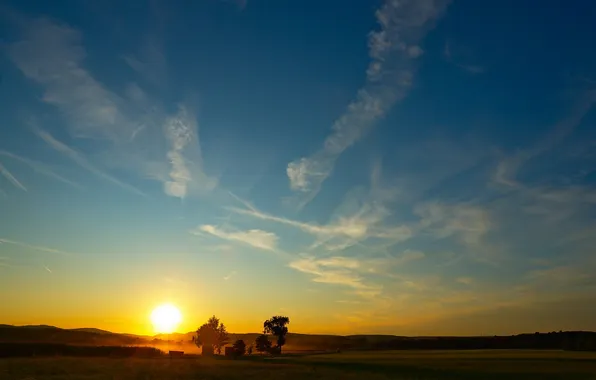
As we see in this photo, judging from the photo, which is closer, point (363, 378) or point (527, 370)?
point (363, 378)

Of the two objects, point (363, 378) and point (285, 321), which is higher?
point (285, 321)

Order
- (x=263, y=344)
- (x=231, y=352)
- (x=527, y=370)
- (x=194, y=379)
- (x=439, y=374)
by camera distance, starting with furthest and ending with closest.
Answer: (x=263, y=344), (x=231, y=352), (x=527, y=370), (x=439, y=374), (x=194, y=379)

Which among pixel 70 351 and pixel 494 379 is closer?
pixel 494 379

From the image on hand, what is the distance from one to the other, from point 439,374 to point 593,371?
2080 cm

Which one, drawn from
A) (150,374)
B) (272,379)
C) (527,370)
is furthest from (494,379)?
(150,374)

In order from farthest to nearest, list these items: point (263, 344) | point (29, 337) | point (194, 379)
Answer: point (263, 344)
point (29, 337)
point (194, 379)

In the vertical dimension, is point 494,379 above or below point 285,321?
below

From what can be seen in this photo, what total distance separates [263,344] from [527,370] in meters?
124

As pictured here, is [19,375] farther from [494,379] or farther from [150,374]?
[494,379]

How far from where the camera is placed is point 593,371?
225ft

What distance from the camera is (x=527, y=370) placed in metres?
71.9

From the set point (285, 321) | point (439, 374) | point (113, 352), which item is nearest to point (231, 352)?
point (113, 352)

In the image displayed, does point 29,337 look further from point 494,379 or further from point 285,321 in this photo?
point 494,379

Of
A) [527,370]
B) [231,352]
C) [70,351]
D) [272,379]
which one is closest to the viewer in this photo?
[272,379]
